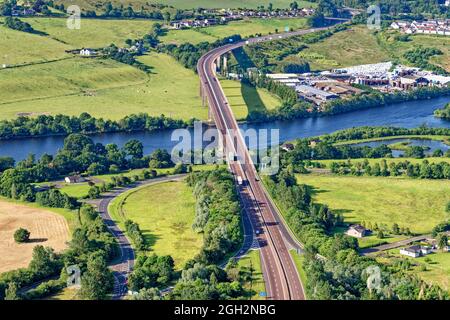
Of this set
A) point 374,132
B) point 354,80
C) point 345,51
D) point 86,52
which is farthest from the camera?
point 345,51

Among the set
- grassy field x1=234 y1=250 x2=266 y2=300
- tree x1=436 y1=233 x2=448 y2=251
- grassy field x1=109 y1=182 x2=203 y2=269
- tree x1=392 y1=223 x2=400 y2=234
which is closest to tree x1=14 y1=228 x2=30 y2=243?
grassy field x1=109 y1=182 x2=203 y2=269

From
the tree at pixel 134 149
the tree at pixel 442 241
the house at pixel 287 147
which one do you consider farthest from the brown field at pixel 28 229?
the house at pixel 287 147

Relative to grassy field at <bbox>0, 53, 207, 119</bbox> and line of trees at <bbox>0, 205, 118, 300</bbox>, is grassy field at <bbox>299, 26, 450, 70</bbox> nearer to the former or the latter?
grassy field at <bbox>0, 53, 207, 119</bbox>

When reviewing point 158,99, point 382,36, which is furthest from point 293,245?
point 382,36

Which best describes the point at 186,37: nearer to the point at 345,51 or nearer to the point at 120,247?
the point at 345,51

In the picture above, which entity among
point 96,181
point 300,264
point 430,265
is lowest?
point 430,265

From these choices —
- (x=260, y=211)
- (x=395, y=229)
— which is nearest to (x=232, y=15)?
(x=260, y=211)
